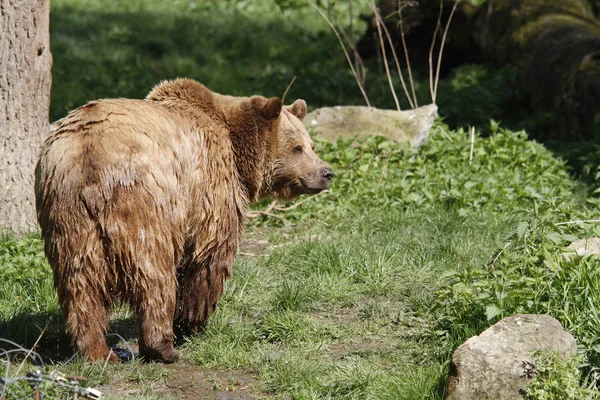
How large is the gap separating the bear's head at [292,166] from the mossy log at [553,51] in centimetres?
509

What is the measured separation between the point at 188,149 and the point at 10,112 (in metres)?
2.51

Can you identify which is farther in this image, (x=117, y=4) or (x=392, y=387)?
(x=117, y=4)

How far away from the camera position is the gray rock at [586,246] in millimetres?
6014

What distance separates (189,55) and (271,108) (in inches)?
362

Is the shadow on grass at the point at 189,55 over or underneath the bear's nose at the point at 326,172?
underneath

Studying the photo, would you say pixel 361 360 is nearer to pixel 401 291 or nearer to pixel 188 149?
pixel 401 291

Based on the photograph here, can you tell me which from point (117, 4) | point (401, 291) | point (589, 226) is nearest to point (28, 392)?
point (401, 291)

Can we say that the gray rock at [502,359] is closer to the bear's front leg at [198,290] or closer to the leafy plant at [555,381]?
the leafy plant at [555,381]

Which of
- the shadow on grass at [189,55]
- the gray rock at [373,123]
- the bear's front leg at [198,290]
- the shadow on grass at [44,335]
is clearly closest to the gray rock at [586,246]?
the bear's front leg at [198,290]

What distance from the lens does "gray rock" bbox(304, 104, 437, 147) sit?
32.8 feet

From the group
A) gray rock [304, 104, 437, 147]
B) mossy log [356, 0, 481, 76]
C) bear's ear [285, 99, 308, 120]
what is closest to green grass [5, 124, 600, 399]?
gray rock [304, 104, 437, 147]

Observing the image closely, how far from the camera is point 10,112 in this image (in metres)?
7.53

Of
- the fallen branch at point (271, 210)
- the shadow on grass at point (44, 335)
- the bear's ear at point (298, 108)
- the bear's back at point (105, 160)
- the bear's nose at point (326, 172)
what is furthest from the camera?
the fallen branch at point (271, 210)

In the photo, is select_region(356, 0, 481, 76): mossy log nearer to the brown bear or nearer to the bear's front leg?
the brown bear
